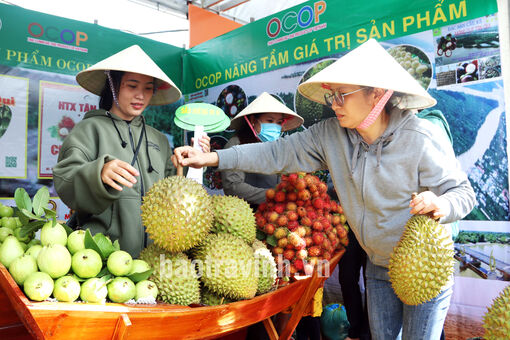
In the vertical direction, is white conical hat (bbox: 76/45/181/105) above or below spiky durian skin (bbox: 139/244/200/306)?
above

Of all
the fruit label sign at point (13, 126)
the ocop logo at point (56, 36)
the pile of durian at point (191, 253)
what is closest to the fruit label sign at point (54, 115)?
the fruit label sign at point (13, 126)

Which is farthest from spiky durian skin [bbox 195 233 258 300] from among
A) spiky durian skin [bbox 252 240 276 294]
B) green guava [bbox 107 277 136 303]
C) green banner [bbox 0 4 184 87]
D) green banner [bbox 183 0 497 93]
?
green banner [bbox 0 4 184 87]

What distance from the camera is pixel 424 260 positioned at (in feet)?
5.08

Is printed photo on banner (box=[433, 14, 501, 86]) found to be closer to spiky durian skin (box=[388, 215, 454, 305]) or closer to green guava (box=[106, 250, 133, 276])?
spiky durian skin (box=[388, 215, 454, 305])

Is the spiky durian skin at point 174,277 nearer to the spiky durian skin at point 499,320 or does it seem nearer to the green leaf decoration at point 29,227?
the green leaf decoration at point 29,227

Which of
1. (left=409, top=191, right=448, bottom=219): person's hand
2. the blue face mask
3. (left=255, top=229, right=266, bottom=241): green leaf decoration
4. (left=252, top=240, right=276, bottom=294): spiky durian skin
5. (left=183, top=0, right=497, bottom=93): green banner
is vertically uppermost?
(left=183, top=0, right=497, bottom=93): green banner

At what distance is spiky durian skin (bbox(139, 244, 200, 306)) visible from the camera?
5.20 feet

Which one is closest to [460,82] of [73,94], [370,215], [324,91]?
[324,91]

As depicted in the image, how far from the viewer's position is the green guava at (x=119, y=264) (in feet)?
4.95

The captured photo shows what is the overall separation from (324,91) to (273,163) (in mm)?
540

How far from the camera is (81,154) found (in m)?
2.01

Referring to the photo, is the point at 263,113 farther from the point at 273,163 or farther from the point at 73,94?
the point at 73,94

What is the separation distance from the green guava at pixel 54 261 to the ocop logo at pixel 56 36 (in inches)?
142

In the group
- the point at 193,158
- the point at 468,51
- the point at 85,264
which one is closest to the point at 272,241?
the point at 193,158
